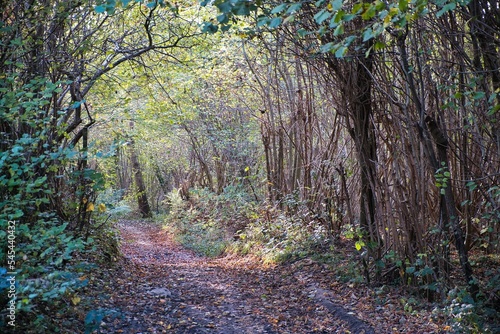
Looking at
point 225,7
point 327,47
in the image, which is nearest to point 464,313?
point 327,47

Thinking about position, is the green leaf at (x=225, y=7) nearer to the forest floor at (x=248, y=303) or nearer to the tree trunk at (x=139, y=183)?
the forest floor at (x=248, y=303)

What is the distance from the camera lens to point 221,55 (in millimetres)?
11445

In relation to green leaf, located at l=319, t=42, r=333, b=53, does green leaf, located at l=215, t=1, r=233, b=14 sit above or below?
above

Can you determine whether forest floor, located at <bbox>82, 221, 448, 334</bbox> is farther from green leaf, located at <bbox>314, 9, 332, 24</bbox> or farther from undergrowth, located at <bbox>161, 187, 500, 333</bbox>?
green leaf, located at <bbox>314, 9, 332, 24</bbox>

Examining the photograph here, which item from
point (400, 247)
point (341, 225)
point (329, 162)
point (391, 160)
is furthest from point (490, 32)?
point (341, 225)

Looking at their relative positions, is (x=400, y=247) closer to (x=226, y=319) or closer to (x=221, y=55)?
(x=226, y=319)

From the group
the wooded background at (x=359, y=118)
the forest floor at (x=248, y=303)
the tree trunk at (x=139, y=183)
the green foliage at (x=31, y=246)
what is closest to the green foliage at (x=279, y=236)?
the wooded background at (x=359, y=118)

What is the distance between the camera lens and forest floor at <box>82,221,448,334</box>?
5.17 metres

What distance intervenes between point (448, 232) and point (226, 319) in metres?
2.84

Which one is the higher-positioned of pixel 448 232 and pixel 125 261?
pixel 448 232

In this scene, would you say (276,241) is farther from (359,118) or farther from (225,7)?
(225,7)

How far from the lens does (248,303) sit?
21.1ft

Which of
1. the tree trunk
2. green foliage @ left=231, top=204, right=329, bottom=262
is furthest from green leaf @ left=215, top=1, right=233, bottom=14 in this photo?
the tree trunk

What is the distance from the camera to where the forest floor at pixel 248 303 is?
5.17 metres
